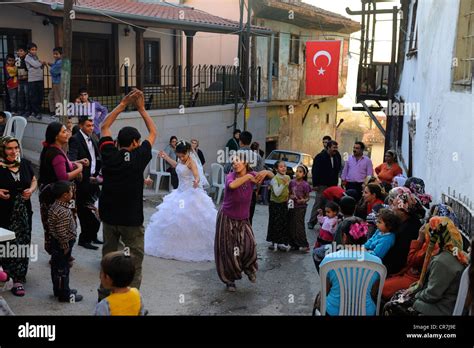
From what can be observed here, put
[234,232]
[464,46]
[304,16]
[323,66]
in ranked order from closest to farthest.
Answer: [234,232] < [464,46] < [323,66] < [304,16]

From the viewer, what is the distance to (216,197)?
12.5m

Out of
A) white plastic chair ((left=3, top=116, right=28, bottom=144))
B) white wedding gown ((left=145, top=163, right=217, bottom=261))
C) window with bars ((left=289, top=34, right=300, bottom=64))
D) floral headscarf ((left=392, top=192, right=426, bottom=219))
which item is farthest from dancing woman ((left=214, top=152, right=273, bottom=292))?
window with bars ((left=289, top=34, right=300, bottom=64))

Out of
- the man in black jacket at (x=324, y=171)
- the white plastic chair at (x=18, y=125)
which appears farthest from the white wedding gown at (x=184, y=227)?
the white plastic chair at (x=18, y=125)

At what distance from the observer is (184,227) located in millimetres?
7504

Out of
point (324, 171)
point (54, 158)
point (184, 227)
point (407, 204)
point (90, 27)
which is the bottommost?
point (184, 227)

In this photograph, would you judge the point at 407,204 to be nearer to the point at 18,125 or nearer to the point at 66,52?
the point at 66,52

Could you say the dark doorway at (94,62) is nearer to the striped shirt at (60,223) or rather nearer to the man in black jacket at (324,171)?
the man in black jacket at (324,171)

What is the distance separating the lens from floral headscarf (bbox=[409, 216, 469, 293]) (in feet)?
14.0

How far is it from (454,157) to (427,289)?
2.30 meters

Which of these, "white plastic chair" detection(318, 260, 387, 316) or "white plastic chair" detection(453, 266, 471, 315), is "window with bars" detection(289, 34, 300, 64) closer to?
"white plastic chair" detection(318, 260, 387, 316)

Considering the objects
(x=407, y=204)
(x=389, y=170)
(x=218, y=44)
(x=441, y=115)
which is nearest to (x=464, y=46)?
(x=441, y=115)

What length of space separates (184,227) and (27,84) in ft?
19.7

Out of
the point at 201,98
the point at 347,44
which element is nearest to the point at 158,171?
the point at 201,98
